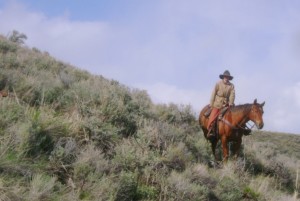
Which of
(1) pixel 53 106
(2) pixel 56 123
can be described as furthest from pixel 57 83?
(2) pixel 56 123

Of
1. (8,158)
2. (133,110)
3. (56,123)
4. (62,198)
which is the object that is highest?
(133,110)

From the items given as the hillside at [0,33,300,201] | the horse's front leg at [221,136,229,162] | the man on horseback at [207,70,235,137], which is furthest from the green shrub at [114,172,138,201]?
the man on horseback at [207,70,235,137]

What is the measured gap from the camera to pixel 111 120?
10586mm

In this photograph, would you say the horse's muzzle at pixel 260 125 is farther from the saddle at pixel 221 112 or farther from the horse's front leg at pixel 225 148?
the saddle at pixel 221 112

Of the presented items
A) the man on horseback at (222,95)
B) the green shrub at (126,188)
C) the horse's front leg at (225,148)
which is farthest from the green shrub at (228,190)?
the man on horseback at (222,95)

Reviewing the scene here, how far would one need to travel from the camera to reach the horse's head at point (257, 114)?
12.8m

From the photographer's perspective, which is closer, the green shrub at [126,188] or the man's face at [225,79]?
the green shrub at [126,188]

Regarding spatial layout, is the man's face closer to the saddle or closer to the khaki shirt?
the khaki shirt

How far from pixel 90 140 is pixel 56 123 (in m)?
0.71

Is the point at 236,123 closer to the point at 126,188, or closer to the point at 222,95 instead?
the point at 222,95

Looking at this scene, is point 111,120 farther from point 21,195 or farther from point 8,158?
point 21,195

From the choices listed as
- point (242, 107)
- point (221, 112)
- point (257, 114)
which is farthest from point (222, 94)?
point (257, 114)

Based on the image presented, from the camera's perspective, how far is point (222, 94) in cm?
1435

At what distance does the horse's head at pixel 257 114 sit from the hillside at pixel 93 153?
1.28 meters
